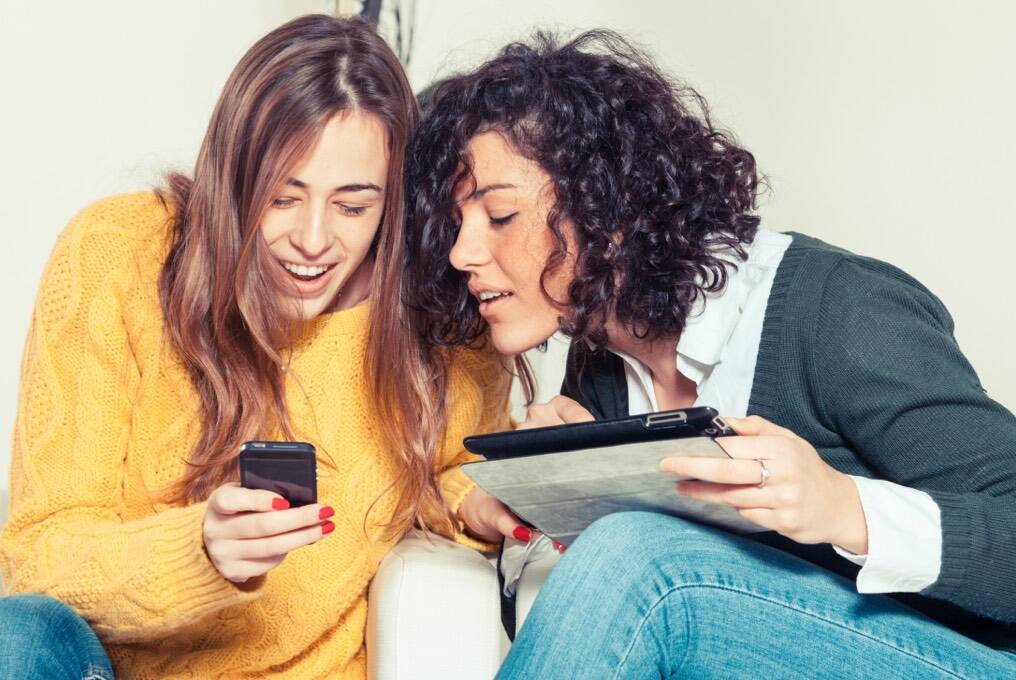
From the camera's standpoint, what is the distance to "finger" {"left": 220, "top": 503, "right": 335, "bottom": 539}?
1130 mm

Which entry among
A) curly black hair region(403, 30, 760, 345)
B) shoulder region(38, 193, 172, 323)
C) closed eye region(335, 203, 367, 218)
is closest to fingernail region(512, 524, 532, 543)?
curly black hair region(403, 30, 760, 345)

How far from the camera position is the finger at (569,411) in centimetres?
154

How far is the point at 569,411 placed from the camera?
1.55 metres

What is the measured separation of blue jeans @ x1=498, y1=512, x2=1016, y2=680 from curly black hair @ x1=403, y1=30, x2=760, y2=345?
0.40 m

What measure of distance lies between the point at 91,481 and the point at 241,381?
9.2 inches

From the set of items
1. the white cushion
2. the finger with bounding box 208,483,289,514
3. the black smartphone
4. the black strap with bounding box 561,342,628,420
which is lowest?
the white cushion

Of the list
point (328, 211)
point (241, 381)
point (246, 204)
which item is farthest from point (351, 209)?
point (241, 381)

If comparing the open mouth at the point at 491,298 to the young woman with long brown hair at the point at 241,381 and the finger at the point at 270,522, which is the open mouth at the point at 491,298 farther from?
the finger at the point at 270,522

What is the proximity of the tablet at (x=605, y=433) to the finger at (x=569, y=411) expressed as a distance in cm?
40

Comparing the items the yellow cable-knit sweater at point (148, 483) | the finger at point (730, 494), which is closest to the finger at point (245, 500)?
the yellow cable-knit sweater at point (148, 483)

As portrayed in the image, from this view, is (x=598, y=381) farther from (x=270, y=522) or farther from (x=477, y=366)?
(x=270, y=522)

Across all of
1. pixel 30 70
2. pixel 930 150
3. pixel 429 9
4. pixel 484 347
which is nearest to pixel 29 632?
pixel 484 347

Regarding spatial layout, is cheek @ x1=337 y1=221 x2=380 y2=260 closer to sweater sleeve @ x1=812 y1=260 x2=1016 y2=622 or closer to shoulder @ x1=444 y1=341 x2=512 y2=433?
shoulder @ x1=444 y1=341 x2=512 y2=433

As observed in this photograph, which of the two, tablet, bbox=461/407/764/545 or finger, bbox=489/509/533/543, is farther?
finger, bbox=489/509/533/543
